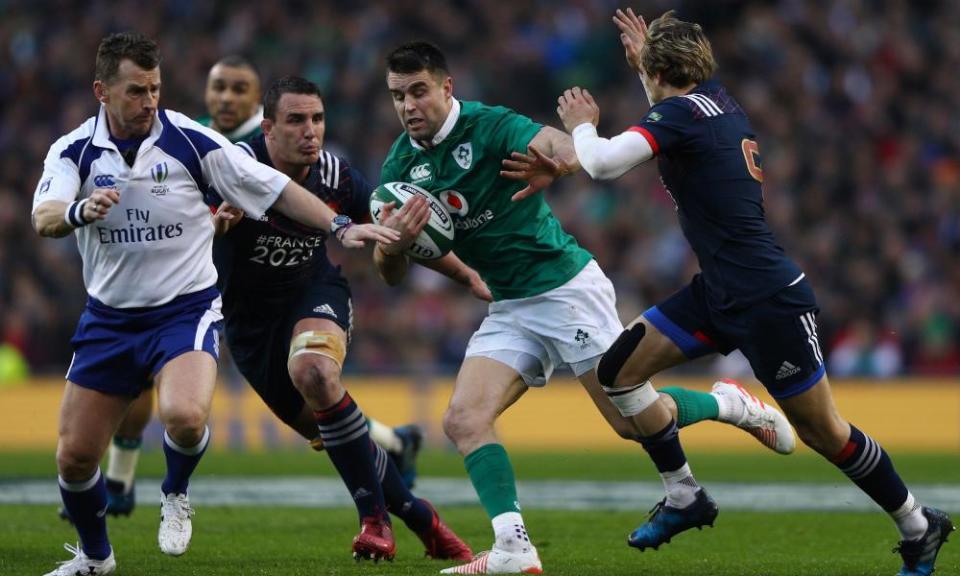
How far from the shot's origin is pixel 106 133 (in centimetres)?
693

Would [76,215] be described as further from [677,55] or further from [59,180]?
[677,55]

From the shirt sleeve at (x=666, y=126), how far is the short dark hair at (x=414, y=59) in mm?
1247

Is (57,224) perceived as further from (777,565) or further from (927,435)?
(927,435)

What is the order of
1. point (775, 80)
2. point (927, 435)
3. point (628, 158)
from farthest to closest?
point (775, 80), point (927, 435), point (628, 158)

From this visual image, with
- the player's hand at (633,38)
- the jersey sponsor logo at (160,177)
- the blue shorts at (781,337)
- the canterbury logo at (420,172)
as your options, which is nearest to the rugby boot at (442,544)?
the canterbury logo at (420,172)

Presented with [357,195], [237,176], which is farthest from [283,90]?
[237,176]

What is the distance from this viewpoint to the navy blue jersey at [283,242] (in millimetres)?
8000

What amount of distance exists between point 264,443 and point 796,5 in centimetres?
1013

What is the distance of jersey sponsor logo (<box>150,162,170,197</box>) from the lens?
6.89 meters

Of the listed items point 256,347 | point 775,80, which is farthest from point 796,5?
point 256,347

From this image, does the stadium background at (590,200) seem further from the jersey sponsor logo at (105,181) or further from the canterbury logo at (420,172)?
the jersey sponsor logo at (105,181)

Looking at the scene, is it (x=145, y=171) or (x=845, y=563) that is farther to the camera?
(x=845, y=563)

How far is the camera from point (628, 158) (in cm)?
636

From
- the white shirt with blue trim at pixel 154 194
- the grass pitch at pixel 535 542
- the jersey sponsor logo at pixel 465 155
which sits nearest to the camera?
the white shirt with blue trim at pixel 154 194
